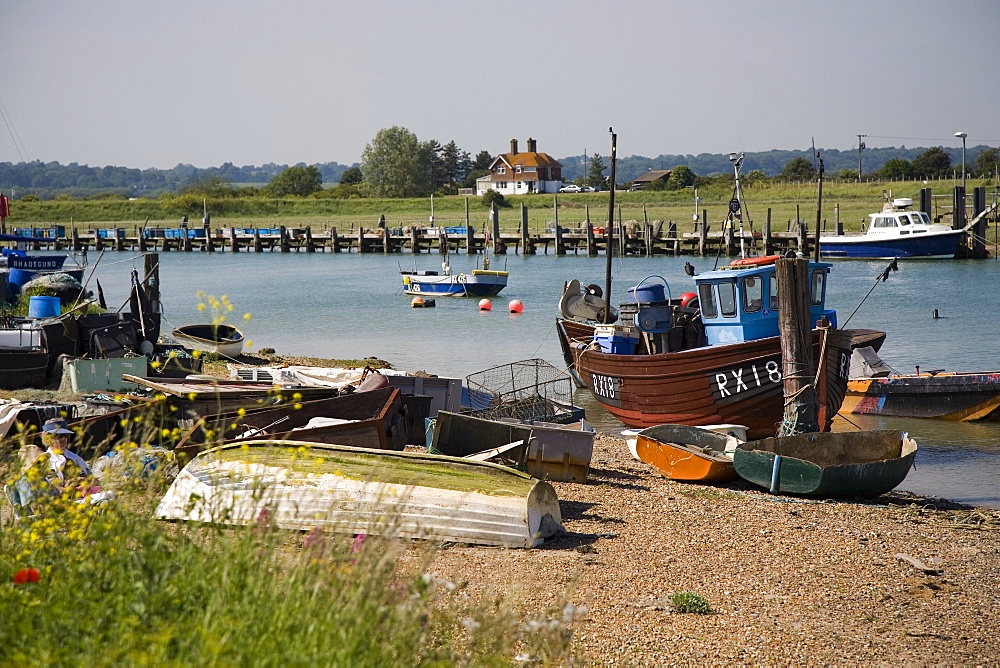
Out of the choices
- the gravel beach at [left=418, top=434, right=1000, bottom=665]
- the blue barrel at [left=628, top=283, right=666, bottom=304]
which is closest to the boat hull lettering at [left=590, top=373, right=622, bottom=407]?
the blue barrel at [left=628, top=283, right=666, bottom=304]

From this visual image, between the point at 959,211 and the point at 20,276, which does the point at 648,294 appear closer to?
the point at 20,276

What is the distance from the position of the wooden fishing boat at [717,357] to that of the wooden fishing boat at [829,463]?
63.6 inches

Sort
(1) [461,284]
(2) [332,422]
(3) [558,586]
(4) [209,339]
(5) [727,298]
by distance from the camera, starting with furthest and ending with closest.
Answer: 1. (1) [461,284]
2. (4) [209,339]
3. (5) [727,298]
4. (2) [332,422]
5. (3) [558,586]

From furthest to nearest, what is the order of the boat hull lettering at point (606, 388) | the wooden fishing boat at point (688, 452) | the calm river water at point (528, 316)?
the boat hull lettering at point (606, 388) < the calm river water at point (528, 316) < the wooden fishing boat at point (688, 452)

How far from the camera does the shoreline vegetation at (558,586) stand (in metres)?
3.63

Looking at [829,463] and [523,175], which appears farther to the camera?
[523,175]

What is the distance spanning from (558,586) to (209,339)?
17.5 meters

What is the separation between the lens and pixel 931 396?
16.9m

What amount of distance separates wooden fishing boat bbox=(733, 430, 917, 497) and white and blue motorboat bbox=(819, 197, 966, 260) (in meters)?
42.1

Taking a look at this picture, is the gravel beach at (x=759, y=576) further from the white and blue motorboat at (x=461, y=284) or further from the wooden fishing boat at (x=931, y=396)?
the white and blue motorboat at (x=461, y=284)

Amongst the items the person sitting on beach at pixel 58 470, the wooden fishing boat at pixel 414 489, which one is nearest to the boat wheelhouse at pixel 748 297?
the wooden fishing boat at pixel 414 489

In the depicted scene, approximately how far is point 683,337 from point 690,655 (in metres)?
10.2

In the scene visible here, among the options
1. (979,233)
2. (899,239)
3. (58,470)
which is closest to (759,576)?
(58,470)

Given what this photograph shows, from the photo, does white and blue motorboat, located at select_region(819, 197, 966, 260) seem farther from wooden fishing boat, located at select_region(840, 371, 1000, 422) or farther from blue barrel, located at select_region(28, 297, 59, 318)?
blue barrel, located at select_region(28, 297, 59, 318)
